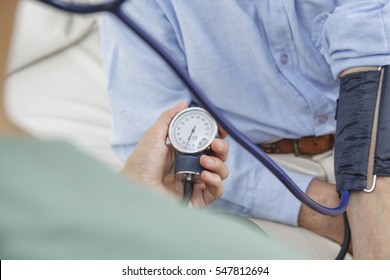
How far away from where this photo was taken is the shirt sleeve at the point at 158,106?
124 centimetres

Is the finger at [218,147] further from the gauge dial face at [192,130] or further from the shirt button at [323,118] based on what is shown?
the shirt button at [323,118]

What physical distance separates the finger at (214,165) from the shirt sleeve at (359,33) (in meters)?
0.26

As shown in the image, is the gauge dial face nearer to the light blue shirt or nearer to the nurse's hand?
the nurse's hand

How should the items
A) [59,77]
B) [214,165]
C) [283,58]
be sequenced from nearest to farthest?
[214,165] → [283,58] → [59,77]

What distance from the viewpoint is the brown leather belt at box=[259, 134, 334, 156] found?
130 cm

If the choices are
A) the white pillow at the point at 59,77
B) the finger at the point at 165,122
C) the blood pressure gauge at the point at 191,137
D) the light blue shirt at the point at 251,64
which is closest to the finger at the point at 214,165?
the blood pressure gauge at the point at 191,137

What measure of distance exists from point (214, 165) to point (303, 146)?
0.34 metres

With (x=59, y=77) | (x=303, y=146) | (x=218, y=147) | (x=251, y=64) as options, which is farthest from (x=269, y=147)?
(x=59, y=77)

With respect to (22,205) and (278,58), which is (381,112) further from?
(22,205)

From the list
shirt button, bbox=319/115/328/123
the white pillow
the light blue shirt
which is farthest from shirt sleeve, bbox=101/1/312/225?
the white pillow

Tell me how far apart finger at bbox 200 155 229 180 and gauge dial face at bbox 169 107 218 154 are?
2 centimetres

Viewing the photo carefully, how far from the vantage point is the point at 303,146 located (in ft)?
4.30

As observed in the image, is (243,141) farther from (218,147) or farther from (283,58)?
(283,58)

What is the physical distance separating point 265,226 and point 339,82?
→ 311mm
